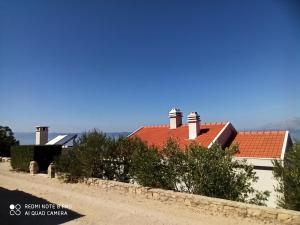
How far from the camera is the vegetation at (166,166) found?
10.3m

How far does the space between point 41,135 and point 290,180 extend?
20.4 metres

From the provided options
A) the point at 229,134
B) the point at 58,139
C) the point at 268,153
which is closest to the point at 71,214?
the point at 268,153

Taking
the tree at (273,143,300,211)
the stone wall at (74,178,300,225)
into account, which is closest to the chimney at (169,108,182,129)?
the stone wall at (74,178,300,225)

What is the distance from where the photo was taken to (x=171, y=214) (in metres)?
9.19

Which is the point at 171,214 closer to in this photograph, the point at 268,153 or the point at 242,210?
the point at 242,210

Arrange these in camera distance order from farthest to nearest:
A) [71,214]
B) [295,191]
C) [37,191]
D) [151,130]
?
[151,130], [37,191], [71,214], [295,191]

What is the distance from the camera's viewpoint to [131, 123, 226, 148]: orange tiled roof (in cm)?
1807

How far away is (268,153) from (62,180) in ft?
35.1

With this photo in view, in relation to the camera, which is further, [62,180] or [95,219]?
[62,180]

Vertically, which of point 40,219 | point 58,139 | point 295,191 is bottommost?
point 40,219

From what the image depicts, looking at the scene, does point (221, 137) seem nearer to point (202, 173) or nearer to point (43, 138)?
point (202, 173)

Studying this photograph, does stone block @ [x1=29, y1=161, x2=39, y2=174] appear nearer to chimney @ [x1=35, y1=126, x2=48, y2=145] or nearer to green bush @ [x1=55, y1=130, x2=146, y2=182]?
green bush @ [x1=55, y1=130, x2=146, y2=182]

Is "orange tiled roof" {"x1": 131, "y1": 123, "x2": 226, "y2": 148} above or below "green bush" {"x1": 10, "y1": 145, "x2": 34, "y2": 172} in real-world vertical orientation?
above

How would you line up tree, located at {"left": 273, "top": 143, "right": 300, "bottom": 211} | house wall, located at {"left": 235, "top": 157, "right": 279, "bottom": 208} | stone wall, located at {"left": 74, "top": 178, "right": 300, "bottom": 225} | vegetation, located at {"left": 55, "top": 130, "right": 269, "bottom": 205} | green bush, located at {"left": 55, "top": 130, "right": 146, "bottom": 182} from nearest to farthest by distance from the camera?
stone wall, located at {"left": 74, "top": 178, "right": 300, "bottom": 225} < tree, located at {"left": 273, "top": 143, "right": 300, "bottom": 211} < vegetation, located at {"left": 55, "top": 130, "right": 269, "bottom": 205} < green bush, located at {"left": 55, "top": 130, "right": 146, "bottom": 182} < house wall, located at {"left": 235, "top": 157, "right": 279, "bottom": 208}
